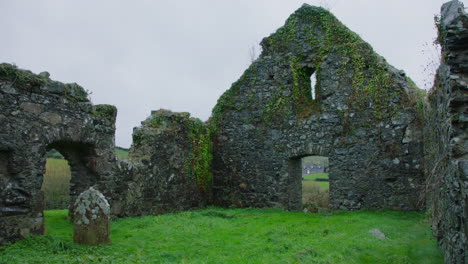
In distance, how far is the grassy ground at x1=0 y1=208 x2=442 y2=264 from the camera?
5801 mm

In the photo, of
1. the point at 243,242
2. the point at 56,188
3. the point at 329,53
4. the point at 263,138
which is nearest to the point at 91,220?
the point at 243,242

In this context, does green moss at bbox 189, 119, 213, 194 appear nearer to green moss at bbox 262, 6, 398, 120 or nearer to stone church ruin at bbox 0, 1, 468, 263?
stone church ruin at bbox 0, 1, 468, 263

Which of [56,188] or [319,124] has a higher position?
[319,124]

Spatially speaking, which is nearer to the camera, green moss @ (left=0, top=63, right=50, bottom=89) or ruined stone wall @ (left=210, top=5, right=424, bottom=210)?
green moss @ (left=0, top=63, right=50, bottom=89)

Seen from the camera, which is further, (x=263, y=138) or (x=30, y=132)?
(x=263, y=138)

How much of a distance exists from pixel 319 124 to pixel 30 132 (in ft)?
26.9

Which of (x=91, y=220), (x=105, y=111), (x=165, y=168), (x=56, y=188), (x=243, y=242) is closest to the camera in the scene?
(x=91, y=220)

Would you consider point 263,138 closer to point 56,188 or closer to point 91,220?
point 56,188

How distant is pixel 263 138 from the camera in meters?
13.2

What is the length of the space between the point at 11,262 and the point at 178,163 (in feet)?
23.4

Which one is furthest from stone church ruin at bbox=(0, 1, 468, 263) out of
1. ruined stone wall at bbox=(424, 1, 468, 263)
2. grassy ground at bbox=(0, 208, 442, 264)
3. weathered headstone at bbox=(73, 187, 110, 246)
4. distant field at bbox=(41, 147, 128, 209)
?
distant field at bbox=(41, 147, 128, 209)

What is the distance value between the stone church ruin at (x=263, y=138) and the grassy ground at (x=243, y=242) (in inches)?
25.3

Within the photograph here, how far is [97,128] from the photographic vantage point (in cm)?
916

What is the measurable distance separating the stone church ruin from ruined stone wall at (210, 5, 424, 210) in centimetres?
3
